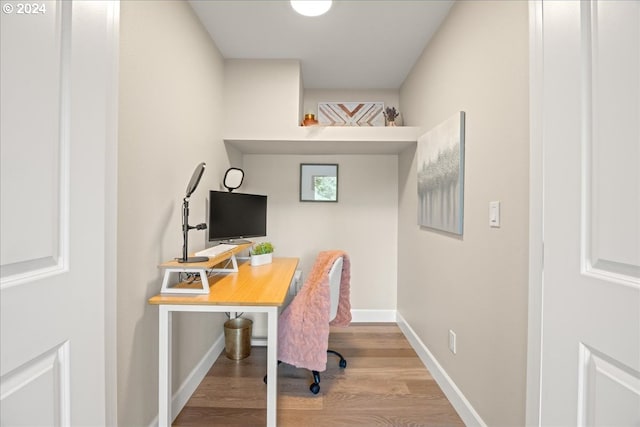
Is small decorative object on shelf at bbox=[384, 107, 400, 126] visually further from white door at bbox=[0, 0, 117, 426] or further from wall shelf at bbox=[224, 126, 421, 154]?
white door at bbox=[0, 0, 117, 426]

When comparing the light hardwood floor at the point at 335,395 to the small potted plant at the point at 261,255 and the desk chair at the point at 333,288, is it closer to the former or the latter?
the desk chair at the point at 333,288

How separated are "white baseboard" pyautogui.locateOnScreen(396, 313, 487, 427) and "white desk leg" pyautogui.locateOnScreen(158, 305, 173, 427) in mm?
1550

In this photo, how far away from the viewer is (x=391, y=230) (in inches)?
125

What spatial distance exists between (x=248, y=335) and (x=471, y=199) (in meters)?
1.98

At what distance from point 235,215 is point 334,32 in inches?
59.7

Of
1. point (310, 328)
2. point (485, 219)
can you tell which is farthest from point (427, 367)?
point (485, 219)

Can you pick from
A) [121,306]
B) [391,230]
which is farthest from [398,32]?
[121,306]

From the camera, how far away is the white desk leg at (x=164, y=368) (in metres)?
1.41

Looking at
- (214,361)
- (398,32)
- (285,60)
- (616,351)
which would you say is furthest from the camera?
(285,60)

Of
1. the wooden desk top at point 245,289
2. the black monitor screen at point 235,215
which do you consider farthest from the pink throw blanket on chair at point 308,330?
the black monitor screen at point 235,215

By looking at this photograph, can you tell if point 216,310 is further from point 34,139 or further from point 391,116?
point 391,116

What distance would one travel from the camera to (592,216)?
28.4 inches

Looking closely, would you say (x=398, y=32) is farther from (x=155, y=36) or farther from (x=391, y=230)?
(x=391, y=230)

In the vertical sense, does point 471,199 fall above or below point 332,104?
below
